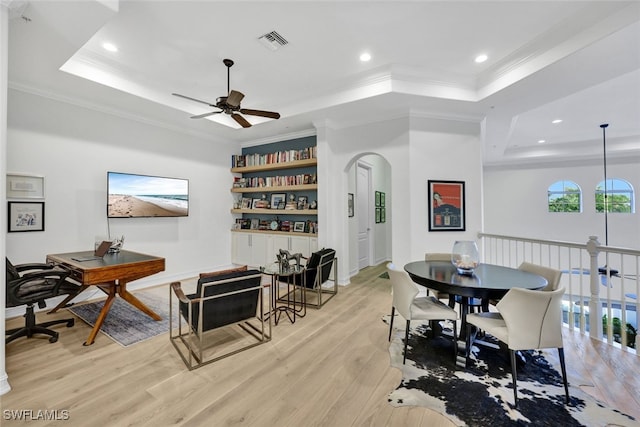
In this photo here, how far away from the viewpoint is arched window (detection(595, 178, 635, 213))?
7504 millimetres

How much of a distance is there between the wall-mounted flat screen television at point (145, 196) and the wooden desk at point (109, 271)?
1.07m

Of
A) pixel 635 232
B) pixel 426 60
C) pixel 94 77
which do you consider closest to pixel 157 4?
pixel 94 77

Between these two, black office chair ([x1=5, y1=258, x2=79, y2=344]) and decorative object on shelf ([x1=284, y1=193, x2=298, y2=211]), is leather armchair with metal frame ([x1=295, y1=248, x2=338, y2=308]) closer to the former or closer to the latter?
decorative object on shelf ([x1=284, y1=193, x2=298, y2=211])

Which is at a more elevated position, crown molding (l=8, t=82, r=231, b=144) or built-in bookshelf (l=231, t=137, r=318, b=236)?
crown molding (l=8, t=82, r=231, b=144)

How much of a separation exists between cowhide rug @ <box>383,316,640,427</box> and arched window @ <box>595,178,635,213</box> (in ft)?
26.0

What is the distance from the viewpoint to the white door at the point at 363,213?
20.4 ft

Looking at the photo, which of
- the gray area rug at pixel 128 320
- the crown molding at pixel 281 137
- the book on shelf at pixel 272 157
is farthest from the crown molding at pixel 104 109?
the gray area rug at pixel 128 320

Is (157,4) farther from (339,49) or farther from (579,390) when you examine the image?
(579,390)

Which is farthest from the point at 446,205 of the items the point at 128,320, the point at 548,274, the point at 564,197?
the point at 564,197

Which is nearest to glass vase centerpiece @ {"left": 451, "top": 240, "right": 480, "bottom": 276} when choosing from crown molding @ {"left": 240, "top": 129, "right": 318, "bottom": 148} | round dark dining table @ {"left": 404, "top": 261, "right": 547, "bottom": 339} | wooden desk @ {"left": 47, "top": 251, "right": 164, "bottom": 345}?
round dark dining table @ {"left": 404, "top": 261, "right": 547, "bottom": 339}

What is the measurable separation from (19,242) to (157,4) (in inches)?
137

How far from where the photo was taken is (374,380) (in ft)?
7.32

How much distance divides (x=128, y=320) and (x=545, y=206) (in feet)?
35.3

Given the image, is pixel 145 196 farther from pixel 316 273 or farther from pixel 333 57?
pixel 333 57
